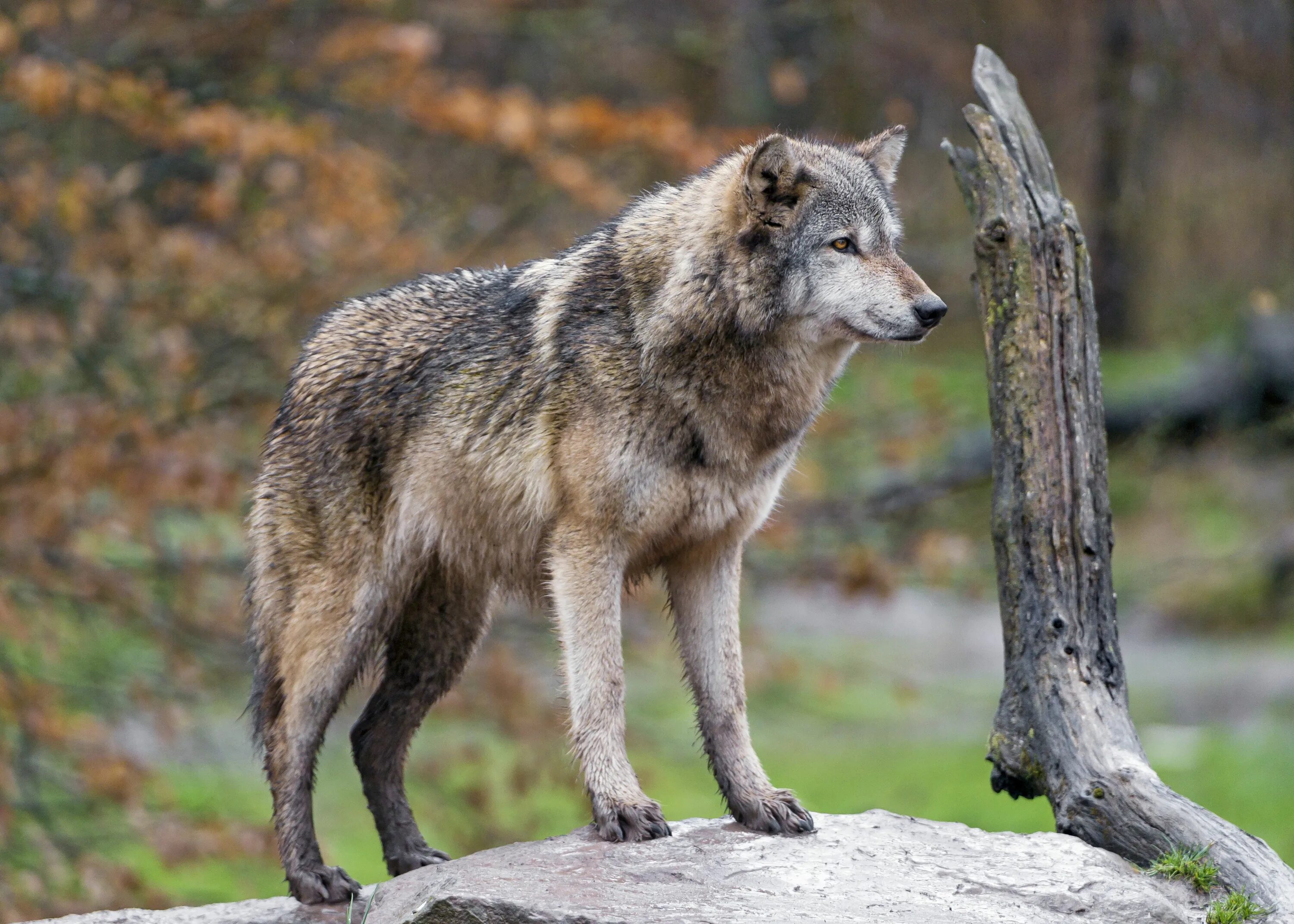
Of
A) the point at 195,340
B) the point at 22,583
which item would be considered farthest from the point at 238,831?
the point at 195,340

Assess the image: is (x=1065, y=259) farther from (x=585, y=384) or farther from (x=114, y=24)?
(x=114, y=24)

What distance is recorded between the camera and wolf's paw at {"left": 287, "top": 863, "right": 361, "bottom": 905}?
5.34 m

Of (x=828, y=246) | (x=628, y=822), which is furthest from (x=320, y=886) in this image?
(x=828, y=246)

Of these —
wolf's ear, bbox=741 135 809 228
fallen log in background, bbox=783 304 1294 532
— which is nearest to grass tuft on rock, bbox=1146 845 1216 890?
wolf's ear, bbox=741 135 809 228

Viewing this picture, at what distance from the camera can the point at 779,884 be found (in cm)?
462

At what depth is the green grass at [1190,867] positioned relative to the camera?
4844 millimetres

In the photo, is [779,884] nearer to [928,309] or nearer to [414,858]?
[414,858]

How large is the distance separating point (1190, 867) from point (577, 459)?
247 centimetres

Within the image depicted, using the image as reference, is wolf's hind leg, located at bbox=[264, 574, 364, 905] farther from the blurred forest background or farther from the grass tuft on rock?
the blurred forest background

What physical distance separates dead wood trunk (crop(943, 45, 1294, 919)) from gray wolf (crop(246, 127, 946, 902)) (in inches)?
20.1

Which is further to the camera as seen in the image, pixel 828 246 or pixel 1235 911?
pixel 828 246

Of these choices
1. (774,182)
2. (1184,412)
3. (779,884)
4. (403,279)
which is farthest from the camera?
(1184,412)

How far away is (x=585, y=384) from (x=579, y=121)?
15.9 ft

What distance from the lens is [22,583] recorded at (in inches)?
359
